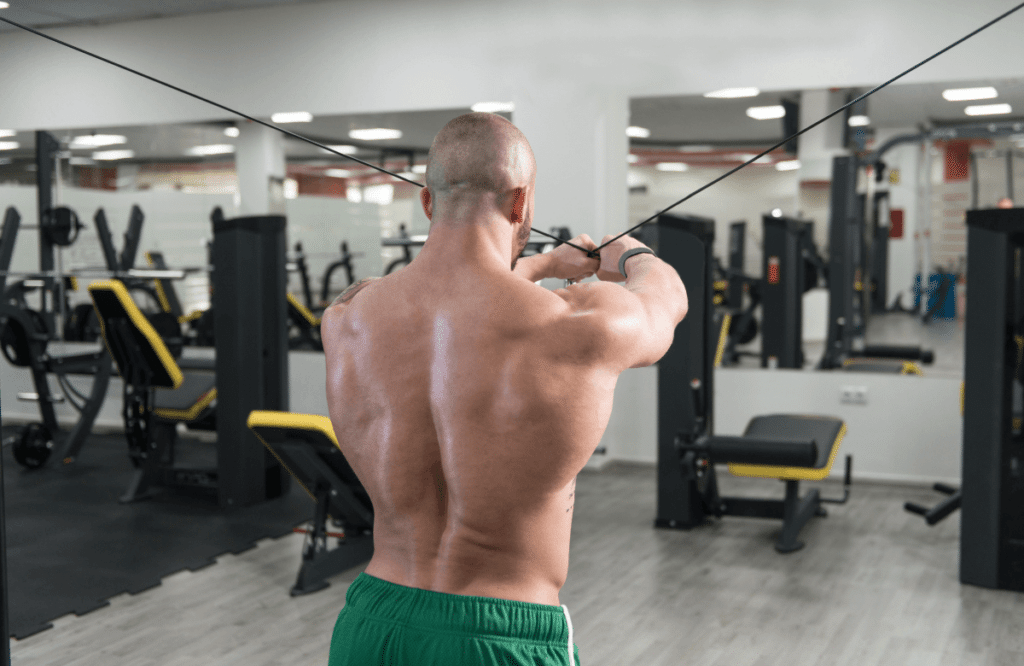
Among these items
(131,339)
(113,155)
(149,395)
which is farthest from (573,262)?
(113,155)

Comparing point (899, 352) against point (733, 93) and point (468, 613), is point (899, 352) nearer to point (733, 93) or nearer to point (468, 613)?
point (733, 93)

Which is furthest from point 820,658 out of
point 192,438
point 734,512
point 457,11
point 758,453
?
point 192,438

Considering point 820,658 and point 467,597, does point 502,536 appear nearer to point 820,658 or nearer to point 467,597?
point 467,597

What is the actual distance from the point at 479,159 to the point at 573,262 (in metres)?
0.31

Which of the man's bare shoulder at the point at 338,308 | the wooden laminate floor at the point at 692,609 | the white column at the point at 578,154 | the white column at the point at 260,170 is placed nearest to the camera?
the man's bare shoulder at the point at 338,308

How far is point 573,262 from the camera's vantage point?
4.52 feet

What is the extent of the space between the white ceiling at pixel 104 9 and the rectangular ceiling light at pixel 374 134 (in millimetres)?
907

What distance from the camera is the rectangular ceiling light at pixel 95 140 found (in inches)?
254

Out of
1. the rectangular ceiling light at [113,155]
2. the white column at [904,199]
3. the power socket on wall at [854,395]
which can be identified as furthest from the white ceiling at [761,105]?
the rectangular ceiling light at [113,155]

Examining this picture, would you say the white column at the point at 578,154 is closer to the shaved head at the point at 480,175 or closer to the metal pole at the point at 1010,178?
the metal pole at the point at 1010,178

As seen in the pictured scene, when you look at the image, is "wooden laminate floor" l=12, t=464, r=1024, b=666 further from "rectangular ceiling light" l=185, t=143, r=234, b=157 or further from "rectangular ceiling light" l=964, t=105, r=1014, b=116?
"rectangular ceiling light" l=185, t=143, r=234, b=157

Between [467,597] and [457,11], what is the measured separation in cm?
494

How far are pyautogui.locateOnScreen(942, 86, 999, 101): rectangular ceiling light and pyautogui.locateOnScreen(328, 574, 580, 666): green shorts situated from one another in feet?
14.9

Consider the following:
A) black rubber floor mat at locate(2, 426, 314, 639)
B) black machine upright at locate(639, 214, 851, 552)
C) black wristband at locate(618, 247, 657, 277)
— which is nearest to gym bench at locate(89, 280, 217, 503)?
black rubber floor mat at locate(2, 426, 314, 639)
